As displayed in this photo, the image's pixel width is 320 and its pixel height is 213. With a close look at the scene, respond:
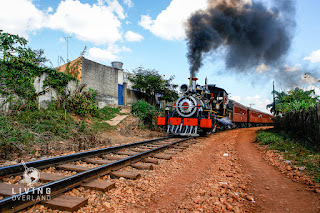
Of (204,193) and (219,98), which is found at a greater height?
(219,98)

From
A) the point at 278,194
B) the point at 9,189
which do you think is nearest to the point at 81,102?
the point at 9,189

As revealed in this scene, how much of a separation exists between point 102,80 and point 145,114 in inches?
153

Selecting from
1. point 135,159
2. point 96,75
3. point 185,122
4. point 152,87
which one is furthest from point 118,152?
point 152,87

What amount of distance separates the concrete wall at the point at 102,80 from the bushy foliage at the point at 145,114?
2049 millimetres

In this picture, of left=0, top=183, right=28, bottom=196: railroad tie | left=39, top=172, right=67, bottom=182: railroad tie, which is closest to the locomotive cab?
left=39, top=172, right=67, bottom=182: railroad tie

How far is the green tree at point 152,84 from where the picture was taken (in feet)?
52.9

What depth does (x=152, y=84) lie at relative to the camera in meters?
16.3

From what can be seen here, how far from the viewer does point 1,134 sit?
556cm

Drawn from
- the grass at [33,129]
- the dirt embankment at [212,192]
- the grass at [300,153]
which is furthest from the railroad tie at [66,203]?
the grass at [300,153]

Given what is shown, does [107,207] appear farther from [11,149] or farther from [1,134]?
[1,134]

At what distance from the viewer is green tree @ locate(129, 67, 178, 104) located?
16125mm

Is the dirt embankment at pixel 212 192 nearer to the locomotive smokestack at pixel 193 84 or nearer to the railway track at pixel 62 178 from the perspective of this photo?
the railway track at pixel 62 178
